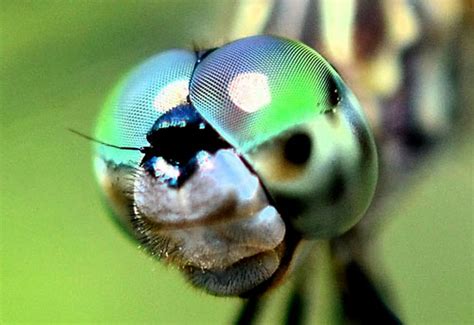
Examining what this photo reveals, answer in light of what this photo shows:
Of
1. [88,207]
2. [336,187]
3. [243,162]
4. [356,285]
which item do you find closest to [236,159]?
[243,162]

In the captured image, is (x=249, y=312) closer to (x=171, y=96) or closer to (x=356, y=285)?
(x=356, y=285)

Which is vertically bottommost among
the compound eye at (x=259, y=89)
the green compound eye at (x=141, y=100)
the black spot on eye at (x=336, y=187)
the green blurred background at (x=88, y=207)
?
the green blurred background at (x=88, y=207)

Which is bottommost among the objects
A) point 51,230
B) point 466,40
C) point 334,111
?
point 51,230

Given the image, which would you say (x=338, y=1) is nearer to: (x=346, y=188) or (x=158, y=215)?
(x=346, y=188)

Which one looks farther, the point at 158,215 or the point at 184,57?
the point at 184,57

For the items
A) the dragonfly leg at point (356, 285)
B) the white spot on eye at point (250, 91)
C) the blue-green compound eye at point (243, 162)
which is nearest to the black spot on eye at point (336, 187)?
the blue-green compound eye at point (243, 162)

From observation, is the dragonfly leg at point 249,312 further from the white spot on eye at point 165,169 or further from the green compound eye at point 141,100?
the white spot on eye at point 165,169

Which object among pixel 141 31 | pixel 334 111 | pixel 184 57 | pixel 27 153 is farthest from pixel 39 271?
pixel 334 111
